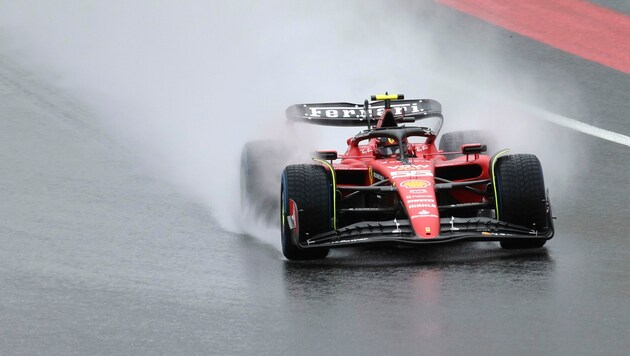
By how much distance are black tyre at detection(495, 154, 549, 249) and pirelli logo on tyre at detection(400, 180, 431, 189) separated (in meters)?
0.60

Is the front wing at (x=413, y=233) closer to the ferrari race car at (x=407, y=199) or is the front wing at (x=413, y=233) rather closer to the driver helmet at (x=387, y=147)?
the ferrari race car at (x=407, y=199)

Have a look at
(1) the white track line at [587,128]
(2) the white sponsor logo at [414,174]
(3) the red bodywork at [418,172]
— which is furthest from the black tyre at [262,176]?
(1) the white track line at [587,128]

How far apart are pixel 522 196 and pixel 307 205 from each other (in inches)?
69.5

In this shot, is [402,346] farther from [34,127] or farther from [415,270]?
[34,127]

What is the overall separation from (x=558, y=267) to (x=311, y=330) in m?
2.75

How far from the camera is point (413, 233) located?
12.1 meters

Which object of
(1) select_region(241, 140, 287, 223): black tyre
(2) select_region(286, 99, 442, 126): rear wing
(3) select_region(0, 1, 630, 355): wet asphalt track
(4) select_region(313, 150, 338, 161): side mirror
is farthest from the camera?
(2) select_region(286, 99, 442, 126): rear wing

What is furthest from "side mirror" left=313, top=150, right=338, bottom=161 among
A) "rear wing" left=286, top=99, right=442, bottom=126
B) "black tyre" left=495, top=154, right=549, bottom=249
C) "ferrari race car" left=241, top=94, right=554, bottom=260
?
"rear wing" left=286, top=99, right=442, bottom=126

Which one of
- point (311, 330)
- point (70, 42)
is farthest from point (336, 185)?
point (70, 42)

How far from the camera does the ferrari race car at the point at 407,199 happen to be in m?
12.2

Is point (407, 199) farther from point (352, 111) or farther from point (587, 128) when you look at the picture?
point (587, 128)

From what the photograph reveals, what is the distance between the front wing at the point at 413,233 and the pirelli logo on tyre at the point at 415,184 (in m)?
0.48

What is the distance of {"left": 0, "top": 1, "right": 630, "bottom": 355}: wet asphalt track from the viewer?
31.7 ft

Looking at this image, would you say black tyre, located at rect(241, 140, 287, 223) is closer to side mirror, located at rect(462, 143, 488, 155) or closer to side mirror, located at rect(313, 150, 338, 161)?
side mirror, located at rect(313, 150, 338, 161)
